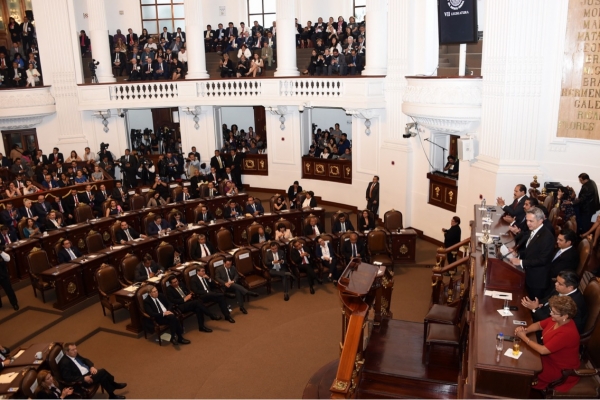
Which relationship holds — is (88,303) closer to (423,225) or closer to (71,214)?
→ (71,214)

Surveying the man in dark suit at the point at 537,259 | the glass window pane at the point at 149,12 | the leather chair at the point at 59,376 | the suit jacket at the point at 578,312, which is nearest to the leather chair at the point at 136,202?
the leather chair at the point at 59,376

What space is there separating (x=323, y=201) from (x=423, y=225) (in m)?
4.21

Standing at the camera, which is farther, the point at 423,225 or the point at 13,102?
the point at 13,102

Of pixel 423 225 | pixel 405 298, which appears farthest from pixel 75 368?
pixel 423 225

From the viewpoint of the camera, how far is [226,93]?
17500 mm

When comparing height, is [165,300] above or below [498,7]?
below

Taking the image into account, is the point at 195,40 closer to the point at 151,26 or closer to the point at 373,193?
the point at 151,26

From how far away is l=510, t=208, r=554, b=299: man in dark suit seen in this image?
6090mm

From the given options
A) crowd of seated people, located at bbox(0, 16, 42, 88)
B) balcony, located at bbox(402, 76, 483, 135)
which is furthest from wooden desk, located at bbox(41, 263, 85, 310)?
crowd of seated people, located at bbox(0, 16, 42, 88)

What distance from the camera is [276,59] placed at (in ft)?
61.2

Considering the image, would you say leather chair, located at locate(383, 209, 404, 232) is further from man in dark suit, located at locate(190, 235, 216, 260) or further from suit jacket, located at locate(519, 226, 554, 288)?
suit jacket, located at locate(519, 226, 554, 288)

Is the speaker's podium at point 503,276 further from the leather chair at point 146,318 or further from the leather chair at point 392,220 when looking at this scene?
the leather chair at point 392,220

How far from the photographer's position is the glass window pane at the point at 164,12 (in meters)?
20.9

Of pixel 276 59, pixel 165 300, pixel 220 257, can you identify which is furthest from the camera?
pixel 276 59
